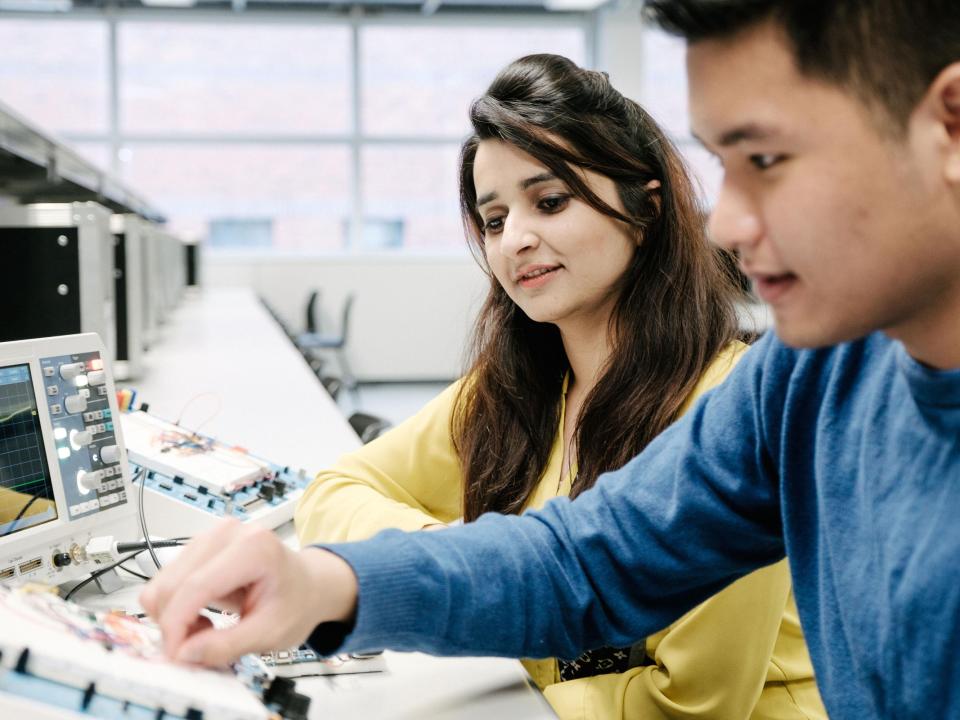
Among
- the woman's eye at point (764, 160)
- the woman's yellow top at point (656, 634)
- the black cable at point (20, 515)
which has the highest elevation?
the woman's eye at point (764, 160)

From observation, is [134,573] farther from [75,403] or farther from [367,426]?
[367,426]

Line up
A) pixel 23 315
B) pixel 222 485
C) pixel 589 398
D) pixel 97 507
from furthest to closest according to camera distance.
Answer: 1. pixel 23 315
2. pixel 222 485
3. pixel 589 398
4. pixel 97 507

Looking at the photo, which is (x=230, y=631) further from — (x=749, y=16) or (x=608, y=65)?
(x=608, y=65)

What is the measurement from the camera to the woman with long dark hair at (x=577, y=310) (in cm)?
129

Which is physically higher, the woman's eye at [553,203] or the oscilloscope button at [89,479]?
the woman's eye at [553,203]

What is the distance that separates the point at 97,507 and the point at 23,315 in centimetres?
87

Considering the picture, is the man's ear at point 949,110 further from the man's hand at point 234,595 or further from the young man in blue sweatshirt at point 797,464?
the man's hand at point 234,595

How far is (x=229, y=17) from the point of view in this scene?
7.68 metres

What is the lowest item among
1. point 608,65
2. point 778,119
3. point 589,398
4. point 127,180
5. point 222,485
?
point 222,485

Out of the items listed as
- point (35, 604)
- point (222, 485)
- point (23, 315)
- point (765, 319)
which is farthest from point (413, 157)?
point (35, 604)

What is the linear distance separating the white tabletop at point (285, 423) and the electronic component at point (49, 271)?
0.32 meters

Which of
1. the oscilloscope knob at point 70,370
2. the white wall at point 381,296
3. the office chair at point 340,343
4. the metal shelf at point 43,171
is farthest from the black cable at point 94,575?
the white wall at point 381,296

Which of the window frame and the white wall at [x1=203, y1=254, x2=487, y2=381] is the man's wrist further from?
the window frame

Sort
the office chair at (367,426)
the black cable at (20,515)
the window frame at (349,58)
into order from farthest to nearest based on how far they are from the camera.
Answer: the window frame at (349,58), the office chair at (367,426), the black cable at (20,515)
